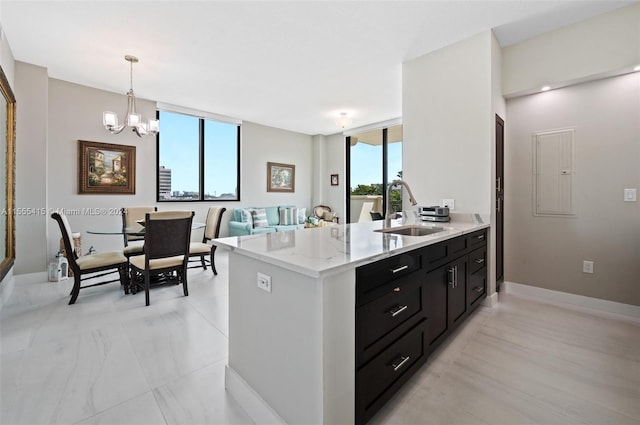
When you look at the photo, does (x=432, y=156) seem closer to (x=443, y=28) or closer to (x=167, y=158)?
(x=443, y=28)

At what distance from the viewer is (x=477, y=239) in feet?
8.44

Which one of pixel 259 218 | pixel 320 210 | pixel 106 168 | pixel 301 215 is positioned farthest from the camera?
pixel 320 210

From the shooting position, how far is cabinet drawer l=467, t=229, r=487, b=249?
2.41m

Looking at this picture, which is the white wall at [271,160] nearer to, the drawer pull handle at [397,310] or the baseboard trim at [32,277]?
the baseboard trim at [32,277]

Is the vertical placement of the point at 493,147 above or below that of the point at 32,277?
above

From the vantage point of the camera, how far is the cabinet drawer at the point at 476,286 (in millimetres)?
2416

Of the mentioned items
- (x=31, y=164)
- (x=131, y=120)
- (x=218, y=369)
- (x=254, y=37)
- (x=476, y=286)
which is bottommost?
(x=218, y=369)

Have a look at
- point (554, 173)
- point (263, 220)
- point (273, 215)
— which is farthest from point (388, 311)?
point (273, 215)

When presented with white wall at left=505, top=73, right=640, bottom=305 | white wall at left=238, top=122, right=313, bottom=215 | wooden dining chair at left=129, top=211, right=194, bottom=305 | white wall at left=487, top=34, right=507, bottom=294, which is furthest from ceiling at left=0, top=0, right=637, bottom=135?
white wall at left=238, top=122, right=313, bottom=215

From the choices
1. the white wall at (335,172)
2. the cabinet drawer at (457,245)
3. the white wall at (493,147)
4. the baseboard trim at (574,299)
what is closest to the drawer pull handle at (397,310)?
the cabinet drawer at (457,245)

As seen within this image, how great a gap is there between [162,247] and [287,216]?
3.82 metres

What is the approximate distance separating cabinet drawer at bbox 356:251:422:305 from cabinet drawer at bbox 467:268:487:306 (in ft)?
3.77

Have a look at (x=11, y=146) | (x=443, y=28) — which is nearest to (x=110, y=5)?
(x=11, y=146)

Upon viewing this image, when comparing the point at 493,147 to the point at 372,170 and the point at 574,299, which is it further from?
the point at 372,170
